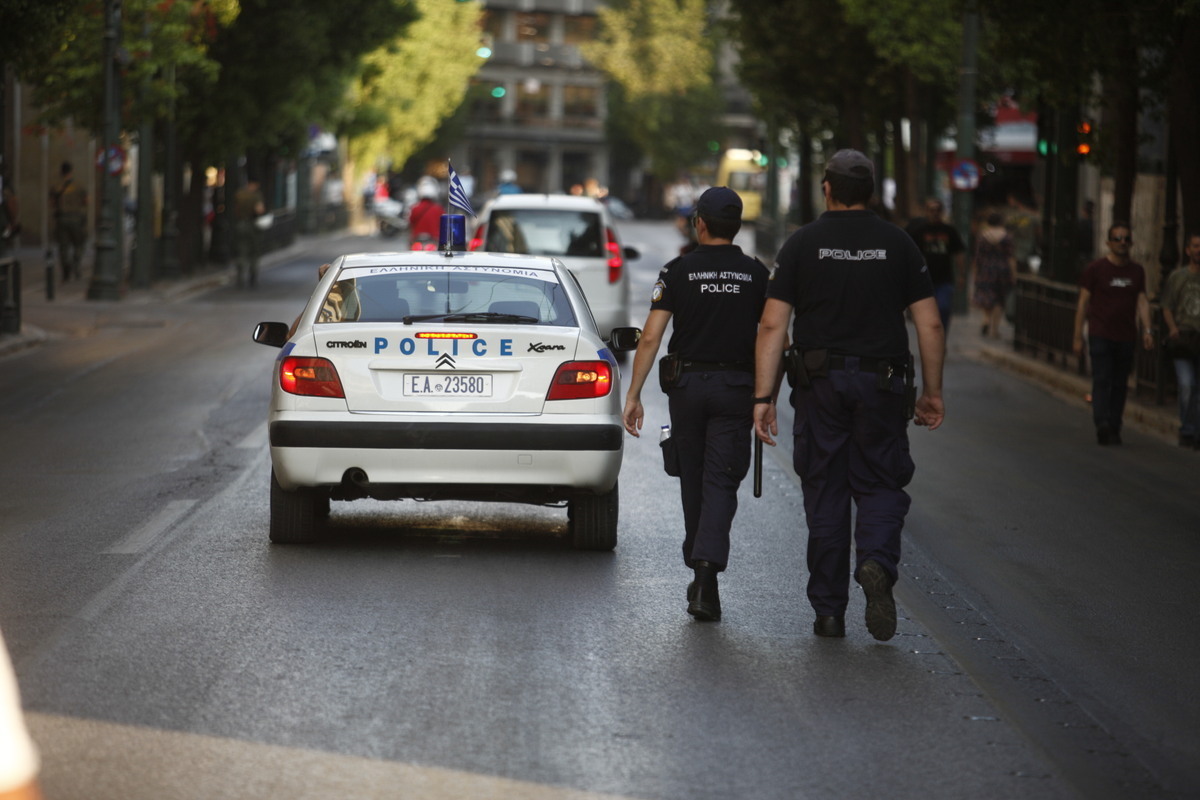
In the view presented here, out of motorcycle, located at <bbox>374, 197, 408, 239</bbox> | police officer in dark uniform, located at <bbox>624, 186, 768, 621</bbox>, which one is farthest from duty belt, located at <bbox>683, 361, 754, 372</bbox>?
motorcycle, located at <bbox>374, 197, 408, 239</bbox>

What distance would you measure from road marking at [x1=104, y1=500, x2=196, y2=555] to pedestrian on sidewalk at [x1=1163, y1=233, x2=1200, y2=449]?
7717mm

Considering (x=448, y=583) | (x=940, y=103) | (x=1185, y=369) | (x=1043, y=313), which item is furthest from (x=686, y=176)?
(x=448, y=583)

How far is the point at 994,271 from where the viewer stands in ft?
88.1

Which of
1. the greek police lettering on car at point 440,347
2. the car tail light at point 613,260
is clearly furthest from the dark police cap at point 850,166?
the car tail light at point 613,260

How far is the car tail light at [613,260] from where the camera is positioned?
21328 mm

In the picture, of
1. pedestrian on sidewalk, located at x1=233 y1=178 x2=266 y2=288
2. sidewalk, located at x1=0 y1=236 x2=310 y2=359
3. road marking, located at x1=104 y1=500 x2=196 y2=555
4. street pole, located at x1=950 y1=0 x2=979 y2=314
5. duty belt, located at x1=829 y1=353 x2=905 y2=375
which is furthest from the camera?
pedestrian on sidewalk, located at x1=233 y1=178 x2=266 y2=288

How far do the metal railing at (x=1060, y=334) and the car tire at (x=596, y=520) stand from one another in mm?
9563

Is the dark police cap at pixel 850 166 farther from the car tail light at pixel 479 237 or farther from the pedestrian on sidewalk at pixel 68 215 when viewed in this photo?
the pedestrian on sidewalk at pixel 68 215

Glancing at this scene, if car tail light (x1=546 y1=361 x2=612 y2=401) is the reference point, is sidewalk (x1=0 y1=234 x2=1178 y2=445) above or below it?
below

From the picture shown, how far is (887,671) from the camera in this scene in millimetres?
7141

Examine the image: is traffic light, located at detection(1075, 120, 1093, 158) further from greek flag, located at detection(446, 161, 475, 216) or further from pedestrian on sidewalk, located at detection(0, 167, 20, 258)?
pedestrian on sidewalk, located at detection(0, 167, 20, 258)

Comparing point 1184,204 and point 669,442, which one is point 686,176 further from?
point 669,442

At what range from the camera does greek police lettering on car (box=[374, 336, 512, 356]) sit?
935 centimetres

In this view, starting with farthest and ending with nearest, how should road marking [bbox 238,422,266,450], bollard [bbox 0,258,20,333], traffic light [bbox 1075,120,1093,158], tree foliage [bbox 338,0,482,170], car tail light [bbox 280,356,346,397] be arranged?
1. tree foliage [bbox 338,0,482,170]
2. bollard [bbox 0,258,20,333]
3. traffic light [bbox 1075,120,1093,158]
4. road marking [bbox 238,422,266,450]
5. car tail light [bbox 280,356,346,397]
